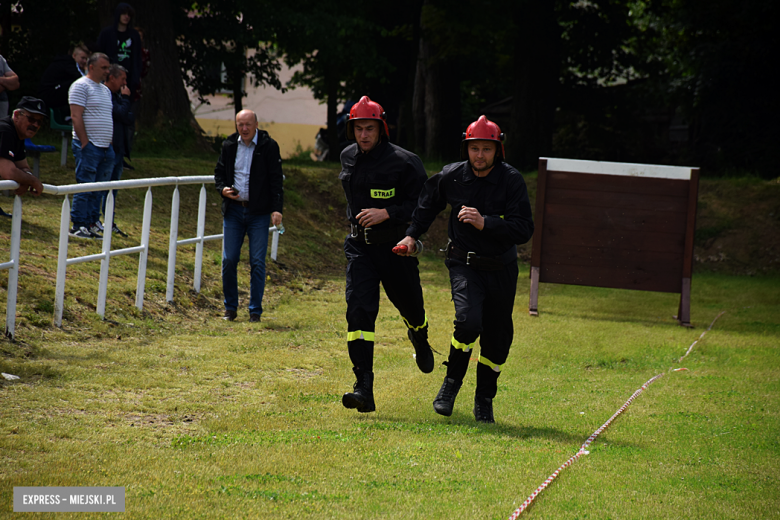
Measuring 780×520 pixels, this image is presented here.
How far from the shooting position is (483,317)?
20.1 ft

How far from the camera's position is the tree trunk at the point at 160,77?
18.4 m

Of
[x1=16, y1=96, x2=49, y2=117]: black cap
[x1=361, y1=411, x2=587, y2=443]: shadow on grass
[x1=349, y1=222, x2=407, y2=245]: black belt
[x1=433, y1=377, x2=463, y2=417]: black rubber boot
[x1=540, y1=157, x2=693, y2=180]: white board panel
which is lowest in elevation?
[x1=361, y1=411, x2=587, y2=443]: shadow on grass

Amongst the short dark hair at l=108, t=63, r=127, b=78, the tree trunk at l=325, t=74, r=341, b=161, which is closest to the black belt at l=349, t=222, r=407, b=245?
the short dark hair at l=108, t=63, r=127, b=78

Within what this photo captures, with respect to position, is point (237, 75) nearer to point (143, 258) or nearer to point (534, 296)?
point (534, 296)

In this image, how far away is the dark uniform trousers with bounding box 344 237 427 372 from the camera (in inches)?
241

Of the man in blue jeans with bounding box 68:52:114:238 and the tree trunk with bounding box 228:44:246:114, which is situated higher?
the tree trunk with bounding box 228:44:246:114

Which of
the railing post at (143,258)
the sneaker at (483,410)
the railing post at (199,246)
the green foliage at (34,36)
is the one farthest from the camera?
the green foliage at (34,36)

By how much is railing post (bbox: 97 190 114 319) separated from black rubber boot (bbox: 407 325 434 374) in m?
3.24

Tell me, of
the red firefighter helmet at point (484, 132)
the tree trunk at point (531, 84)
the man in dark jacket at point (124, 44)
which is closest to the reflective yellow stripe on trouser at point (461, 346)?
the red firefighter helmet at point (484, 132)

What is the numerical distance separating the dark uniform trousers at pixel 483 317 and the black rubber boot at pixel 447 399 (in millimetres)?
49

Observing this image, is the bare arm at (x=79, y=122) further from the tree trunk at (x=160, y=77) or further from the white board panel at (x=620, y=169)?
the tree trunk at (x=160, y=77)

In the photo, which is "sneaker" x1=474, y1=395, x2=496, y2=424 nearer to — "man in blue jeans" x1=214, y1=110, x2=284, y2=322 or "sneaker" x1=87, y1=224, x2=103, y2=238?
"man in blue jeans" x1=214, y1=110, x2=284, y2=322

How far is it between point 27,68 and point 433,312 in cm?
1548

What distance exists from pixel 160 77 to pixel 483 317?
14.4 meters
